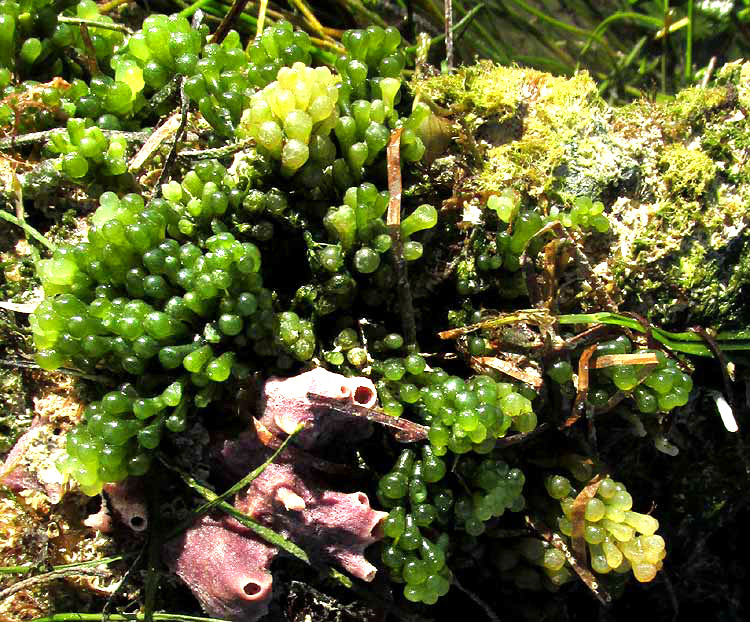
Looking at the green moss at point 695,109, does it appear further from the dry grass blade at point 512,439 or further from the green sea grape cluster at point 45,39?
the green sea grape cluster at point 45,39

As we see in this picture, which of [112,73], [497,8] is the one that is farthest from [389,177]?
[497,8]

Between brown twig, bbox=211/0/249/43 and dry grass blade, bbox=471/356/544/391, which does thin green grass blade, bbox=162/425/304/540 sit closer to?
dry grass blade, bbox=471/356/544/391

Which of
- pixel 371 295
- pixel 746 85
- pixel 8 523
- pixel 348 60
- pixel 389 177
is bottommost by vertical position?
pixel 8 523

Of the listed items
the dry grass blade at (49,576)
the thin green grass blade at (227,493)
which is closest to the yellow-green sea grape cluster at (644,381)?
the thin green grass blade at (227,493)

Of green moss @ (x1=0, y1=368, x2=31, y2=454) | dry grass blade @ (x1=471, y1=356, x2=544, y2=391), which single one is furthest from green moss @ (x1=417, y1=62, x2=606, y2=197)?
green moss @ (x1=0, y1=368, x2=31, y2=454)

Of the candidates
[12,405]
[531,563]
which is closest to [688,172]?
[531,563]

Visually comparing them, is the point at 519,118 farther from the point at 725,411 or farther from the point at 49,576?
the point at 49,576

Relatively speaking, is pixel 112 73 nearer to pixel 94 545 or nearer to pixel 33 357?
pixel 33 357
